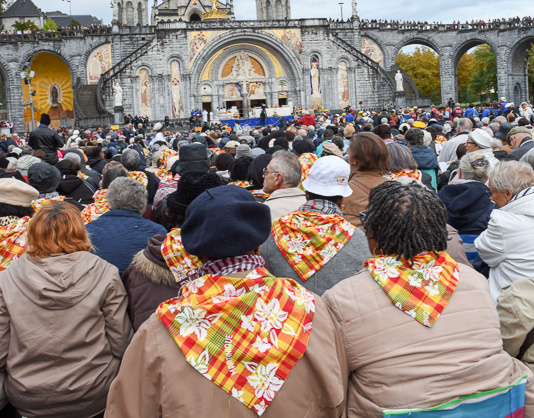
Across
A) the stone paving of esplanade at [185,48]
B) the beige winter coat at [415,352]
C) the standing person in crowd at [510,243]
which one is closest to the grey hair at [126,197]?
the beige winter coat at [415,352]

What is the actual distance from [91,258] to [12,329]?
0.62m

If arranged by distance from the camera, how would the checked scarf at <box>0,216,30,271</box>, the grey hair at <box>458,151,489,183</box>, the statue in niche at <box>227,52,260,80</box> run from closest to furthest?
the checked scarf at <box>0,216,30,271</box>
the grey hair at <box>458,151,489,183</box>
the statue in niche at <box>227,52,260,80</box>

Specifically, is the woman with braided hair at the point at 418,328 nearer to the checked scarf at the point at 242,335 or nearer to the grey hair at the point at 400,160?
the checked scarf at the point at 242,335

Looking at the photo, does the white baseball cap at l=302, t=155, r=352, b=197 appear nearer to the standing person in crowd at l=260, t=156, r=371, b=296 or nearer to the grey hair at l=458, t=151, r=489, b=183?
the standing person in crowd at l=260, t=156, r=371, b=296

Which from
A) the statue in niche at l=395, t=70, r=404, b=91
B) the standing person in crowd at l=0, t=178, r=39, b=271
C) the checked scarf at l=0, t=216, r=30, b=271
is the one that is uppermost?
the statue in niche at l=395, t=70, r=404, b=91

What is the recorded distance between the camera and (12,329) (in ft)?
11.2

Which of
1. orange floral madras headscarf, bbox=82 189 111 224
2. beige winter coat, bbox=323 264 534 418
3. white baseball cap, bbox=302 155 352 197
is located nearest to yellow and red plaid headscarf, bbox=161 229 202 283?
beige winter coat, bbox=323 264 534 418

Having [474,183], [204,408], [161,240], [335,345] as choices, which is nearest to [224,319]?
[204,408]

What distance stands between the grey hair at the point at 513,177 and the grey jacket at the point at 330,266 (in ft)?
4.57

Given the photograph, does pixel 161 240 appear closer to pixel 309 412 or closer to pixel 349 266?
pixel 349 266

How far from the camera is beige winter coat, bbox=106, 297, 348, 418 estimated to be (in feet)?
7.61

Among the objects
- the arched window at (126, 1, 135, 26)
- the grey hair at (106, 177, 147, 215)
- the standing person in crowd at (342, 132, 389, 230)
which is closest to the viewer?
the grey hair at (106, 177, 147, 215)

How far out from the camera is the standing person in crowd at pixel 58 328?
11.2 ft

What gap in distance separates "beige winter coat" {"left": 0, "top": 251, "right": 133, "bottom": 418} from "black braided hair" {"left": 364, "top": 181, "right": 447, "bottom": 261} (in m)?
1.80
